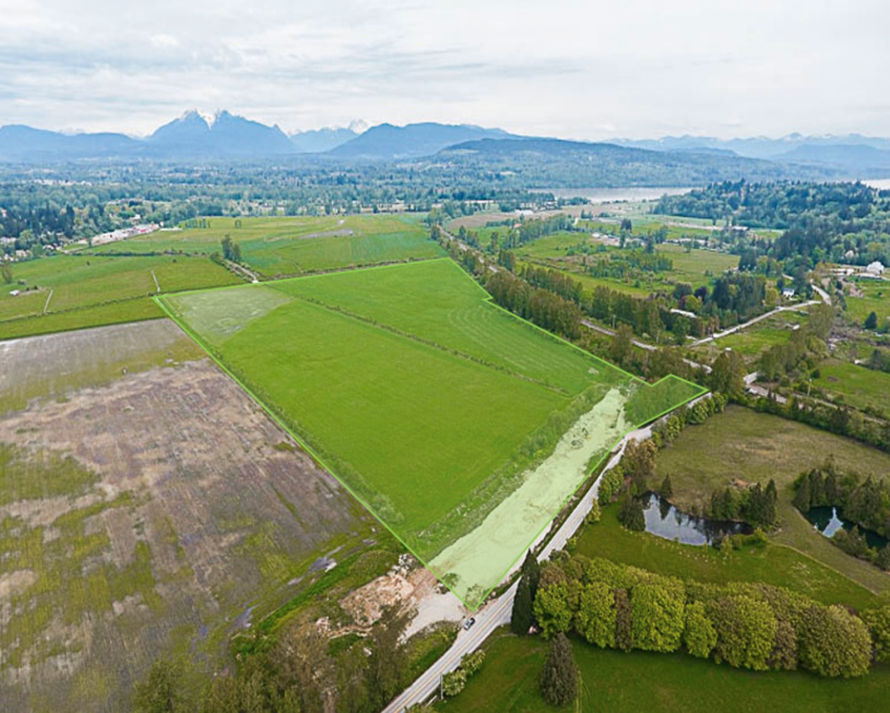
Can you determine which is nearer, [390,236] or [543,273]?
[543,273]

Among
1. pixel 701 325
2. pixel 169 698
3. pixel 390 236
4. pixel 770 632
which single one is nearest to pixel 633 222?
pixel 390 236

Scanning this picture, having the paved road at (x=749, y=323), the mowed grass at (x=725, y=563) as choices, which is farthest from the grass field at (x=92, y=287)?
the paved road at (x=749, y=323)

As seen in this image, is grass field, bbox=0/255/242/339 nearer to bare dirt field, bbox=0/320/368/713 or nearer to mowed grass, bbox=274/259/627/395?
mowed grass, bbox=274/259/627/395

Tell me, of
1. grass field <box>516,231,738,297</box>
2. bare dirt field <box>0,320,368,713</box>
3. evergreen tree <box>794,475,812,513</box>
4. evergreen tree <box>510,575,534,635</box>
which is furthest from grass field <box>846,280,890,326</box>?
bare dirt field <box>0,320,368,713</box>

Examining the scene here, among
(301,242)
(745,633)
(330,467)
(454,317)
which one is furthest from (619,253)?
(745,633)

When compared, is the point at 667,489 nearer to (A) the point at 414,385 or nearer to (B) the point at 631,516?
(B) the point at 631,516

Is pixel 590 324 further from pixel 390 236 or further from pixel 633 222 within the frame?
pixel 633 222
